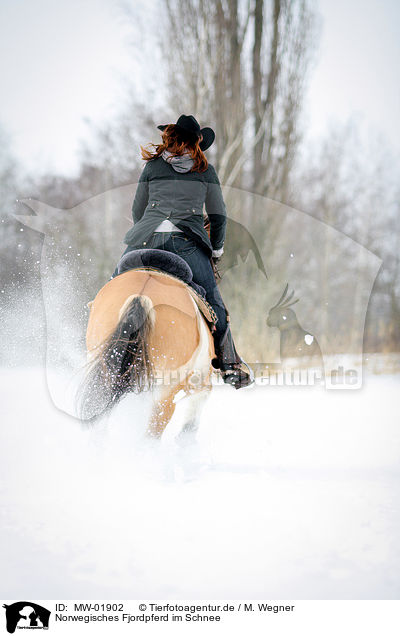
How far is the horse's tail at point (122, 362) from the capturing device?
6.65 feet

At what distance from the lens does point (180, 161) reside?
2643mm

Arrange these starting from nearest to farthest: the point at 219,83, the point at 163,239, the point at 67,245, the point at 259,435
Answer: the point at 163,239 < the point at 259,435 < the point at 67,245 < the point at 219,83

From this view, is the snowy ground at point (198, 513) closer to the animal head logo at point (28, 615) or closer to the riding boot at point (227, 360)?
the animal head logo at point (28, 615)

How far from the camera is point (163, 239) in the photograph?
254cm

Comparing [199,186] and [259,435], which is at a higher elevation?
[199,186]

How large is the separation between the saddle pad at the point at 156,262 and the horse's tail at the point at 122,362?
28 centimetres

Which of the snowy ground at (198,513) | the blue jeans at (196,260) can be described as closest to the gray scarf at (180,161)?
the blue jeans at (196,260)

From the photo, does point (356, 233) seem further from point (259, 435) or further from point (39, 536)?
point (39, 536)

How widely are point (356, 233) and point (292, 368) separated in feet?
10.1

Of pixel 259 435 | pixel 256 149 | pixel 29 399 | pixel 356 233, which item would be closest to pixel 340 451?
pixel 259 435

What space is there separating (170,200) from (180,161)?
0.74 feet

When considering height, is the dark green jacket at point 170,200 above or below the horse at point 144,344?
above

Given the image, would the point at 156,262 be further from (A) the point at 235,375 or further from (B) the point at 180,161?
(A) the point at 235,375

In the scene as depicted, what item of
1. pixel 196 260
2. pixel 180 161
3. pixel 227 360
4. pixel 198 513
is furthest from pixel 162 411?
pixel 180 161
